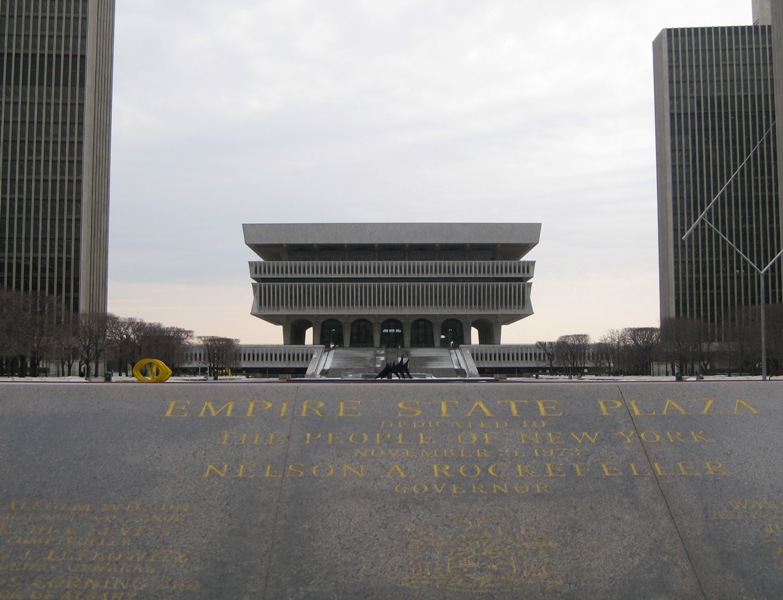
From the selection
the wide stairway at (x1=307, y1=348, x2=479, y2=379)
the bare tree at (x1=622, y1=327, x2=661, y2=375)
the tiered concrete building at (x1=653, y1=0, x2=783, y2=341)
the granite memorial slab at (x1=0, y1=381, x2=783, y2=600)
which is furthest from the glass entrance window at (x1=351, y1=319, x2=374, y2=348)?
the granite memorial slab at (x1=0, y1=381, x2=783, y2=600)

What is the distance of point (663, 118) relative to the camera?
135 meters

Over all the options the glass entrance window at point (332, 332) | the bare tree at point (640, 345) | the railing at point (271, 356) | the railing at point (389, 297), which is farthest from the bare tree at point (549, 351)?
the glass entrance window at point (332, 332)

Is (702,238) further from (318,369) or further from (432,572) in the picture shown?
(432,572)

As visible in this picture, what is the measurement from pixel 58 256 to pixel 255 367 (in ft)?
94.7

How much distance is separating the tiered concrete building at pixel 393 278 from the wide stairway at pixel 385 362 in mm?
10474

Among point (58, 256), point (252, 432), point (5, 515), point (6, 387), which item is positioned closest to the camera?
point (5, 515)

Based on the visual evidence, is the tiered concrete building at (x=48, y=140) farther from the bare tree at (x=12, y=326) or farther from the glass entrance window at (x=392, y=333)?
the glass entrance window at (x=392, y=333)

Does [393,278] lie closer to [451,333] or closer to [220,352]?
[451,333]

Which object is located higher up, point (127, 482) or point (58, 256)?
point (58, 256)

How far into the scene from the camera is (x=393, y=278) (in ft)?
384

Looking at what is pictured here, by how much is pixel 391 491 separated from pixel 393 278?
107097 mm

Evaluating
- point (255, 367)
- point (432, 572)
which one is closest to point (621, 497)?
point (432, 572)

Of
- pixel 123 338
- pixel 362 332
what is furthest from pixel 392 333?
pixel 123 338

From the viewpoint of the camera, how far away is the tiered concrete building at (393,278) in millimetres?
115875
